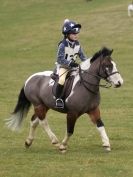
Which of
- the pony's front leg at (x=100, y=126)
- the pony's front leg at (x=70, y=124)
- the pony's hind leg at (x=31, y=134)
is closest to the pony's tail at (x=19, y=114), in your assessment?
the pony's hind leg at (x=31, y=134)

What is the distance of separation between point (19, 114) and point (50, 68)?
18.8 meters

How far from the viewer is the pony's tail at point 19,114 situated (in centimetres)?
1271

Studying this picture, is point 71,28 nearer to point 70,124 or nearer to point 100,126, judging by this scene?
point 70,124

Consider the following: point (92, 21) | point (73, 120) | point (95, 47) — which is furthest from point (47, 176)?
point (92, 21)

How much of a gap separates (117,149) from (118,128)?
3122mm

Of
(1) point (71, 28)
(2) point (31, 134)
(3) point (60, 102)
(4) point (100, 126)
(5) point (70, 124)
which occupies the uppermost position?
(1) point (71, 28)

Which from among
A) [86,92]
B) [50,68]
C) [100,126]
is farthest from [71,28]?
[50,68]

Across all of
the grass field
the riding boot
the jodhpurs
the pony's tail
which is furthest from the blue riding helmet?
the grass field

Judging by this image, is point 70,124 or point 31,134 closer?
point 70,124

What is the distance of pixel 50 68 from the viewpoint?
31.6m

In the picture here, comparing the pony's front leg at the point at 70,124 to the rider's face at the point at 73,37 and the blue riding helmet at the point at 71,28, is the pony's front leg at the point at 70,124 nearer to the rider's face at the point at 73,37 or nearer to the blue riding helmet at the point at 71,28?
the rider's face at the point at 73,37

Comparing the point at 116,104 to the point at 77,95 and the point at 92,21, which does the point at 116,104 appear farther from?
the point at 92,21

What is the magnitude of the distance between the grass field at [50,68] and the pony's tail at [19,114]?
464 mm

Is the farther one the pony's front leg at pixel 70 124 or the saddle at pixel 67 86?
the saddle at pixel 67 86
